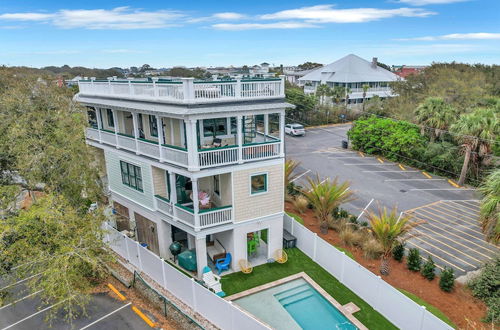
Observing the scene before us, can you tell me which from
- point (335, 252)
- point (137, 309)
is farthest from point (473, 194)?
point (137, 309)

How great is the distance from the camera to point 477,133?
961 inches

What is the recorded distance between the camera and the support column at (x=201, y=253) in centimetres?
1388

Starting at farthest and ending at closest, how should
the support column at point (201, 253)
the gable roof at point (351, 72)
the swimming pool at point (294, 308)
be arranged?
the gable roof at point (351, 72) < the support column at point (201, 253) < the swimming pool at point (294, 308)

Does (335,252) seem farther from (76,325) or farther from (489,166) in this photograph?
(489,166)

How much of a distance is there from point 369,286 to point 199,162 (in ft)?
26.5

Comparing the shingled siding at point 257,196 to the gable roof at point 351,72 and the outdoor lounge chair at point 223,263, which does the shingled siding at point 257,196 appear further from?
the gable roof at point 351,72

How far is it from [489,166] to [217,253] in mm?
23150

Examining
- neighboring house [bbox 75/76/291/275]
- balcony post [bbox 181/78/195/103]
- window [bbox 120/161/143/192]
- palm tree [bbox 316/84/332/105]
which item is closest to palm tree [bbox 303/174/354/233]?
neighboring house [bbox 75/76/291/275]

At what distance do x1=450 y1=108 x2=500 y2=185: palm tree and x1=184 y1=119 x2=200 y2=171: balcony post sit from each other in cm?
2189

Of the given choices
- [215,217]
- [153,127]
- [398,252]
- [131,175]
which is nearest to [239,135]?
[215,217]

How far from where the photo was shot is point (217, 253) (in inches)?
625

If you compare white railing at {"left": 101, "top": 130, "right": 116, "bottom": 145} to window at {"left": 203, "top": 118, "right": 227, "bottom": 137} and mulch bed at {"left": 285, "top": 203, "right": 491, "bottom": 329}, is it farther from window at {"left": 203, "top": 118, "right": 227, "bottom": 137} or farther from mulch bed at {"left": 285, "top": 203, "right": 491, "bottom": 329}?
mulch bed at {"left": 285, "top": 203, "right": 491, "bottom": 329}

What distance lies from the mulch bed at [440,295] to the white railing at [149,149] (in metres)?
10.5

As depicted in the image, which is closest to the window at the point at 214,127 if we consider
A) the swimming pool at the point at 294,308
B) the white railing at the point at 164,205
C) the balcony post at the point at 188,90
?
the balcony post at the point at 188,90
